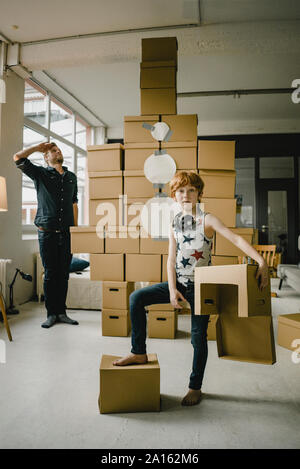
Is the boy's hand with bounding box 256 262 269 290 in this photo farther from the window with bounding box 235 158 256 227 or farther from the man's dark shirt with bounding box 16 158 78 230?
the window with bounding box 235 158 256 227

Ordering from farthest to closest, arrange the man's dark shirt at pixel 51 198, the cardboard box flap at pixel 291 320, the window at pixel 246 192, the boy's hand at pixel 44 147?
1. the window at pixel 246 192
2. the man's dark shirt at pixel 51 198
3. the boy's hand at pixel 44 147
4. the cardboard box flap at pixel 291 320

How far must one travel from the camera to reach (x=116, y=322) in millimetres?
2598

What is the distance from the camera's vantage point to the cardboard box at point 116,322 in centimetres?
258

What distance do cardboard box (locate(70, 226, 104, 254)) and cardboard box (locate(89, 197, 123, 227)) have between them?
9 cm

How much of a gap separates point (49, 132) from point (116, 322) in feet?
10.0

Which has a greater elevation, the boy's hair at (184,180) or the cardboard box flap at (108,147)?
the cardboard box flap at (108,147)

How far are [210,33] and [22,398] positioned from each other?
3297 mm

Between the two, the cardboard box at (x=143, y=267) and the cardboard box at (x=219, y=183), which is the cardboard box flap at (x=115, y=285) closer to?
the cardboard box at (x=143, y=267)

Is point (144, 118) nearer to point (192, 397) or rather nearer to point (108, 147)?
point (108, 147)

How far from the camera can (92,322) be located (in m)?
2.98

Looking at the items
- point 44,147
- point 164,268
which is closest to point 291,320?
point 164,268

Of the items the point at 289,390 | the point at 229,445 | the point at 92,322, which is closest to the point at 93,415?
the point at 229,445

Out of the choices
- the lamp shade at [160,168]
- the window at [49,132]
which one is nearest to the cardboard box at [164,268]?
the lamp shade at [160,168]

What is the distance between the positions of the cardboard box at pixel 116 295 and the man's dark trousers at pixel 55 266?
0.55 meters
